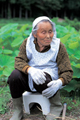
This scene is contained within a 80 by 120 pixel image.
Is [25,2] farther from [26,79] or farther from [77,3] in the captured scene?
[26,79]

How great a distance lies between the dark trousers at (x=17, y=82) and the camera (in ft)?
5.38

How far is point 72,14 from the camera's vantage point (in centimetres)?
3158

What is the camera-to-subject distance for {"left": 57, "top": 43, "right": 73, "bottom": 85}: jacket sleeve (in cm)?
163

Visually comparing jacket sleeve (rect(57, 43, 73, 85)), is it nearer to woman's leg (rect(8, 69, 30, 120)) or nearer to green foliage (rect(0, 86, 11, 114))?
woman's leg (rect(8, 69, 30, 120))

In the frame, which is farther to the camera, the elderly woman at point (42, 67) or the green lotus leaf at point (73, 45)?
the green lotus leaf at point (73, 45)

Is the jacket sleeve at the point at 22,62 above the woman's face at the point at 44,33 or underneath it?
underneath

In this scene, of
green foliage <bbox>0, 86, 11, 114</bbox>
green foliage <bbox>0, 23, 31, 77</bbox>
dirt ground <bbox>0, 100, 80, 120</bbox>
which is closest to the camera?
dirt ground <bbox>0, 100, 80, 120</bbox>

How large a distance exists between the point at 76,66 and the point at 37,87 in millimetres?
653

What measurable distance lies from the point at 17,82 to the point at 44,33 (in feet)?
1.56

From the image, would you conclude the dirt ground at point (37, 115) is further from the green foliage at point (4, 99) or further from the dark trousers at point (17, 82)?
the dark trousers at point (17, 82)

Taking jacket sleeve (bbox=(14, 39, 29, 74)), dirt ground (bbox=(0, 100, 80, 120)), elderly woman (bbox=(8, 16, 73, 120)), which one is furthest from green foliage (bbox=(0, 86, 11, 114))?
jacket sleeve (bbox=(14, 39, 29, 74))

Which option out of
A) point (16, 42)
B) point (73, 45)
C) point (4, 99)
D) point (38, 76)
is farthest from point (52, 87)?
point (16, 42)

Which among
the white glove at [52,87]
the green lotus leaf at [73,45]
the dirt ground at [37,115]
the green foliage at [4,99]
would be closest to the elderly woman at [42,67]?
the white glove at [52,87]

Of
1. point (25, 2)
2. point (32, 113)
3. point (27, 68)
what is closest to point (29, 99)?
point (32, 113)
